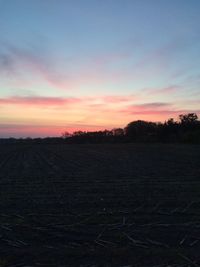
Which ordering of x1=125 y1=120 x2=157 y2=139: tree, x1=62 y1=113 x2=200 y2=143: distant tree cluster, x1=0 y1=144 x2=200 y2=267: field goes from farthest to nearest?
x1=125 y1=120 x2=157 y2=139: tree < x1=62 y1=113 x2=200 y2=143: distant tree cluster < x1=0 y1=144 x2=200 y2=267: field

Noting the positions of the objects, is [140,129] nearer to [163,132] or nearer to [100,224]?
[163,132]

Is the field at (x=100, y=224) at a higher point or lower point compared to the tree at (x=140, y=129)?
lower

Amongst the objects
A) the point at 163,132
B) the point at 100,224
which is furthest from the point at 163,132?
the point at 100,224

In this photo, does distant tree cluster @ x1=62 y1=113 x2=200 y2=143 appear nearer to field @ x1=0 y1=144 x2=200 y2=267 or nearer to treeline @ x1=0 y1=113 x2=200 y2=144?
treeline @ x1=0 y1=113 x2=200 y2=144

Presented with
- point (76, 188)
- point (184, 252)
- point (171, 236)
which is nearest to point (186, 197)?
point (76, 188)

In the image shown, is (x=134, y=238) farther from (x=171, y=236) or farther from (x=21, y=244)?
(x=21, y=244)

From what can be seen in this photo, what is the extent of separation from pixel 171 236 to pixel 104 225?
1481mm

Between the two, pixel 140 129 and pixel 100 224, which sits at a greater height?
pixel 140 129

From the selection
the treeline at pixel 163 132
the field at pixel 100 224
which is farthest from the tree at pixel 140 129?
the field at pixel 100 224

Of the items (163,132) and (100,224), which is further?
(163,132)

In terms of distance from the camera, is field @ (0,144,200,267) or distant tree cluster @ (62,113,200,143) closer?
field @ (0,144,200,267)

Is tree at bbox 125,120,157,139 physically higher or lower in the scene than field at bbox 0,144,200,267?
higher

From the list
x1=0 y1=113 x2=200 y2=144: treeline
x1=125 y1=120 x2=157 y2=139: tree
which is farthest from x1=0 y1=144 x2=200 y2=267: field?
x1=125 y1=120 x2=157 y2=139: tree

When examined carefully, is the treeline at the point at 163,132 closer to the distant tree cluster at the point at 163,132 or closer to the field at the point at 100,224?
the distant tree cluster at the point at 163,132
